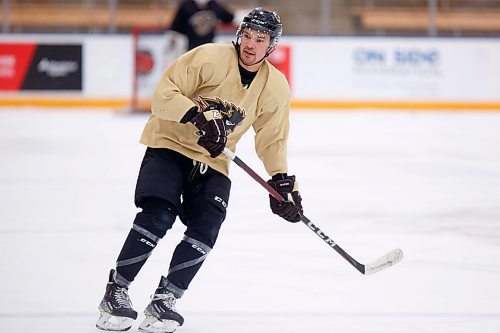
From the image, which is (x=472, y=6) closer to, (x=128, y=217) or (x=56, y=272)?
(x=128, y=217)

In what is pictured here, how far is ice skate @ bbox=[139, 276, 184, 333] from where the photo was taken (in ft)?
8.64

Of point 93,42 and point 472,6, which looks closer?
point 93,42

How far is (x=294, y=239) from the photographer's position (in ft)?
13.6

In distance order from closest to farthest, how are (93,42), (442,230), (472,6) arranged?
(442,230), (93,42), (472,6)

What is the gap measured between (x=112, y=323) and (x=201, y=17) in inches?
249

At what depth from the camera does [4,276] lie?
10.9 ft

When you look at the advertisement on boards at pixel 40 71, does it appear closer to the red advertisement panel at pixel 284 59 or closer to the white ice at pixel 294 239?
the red advertisement panel at pixel 284 59

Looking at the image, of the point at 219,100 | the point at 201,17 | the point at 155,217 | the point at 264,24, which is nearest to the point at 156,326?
the point at 155,217

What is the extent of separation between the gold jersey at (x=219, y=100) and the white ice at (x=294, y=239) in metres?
0.51

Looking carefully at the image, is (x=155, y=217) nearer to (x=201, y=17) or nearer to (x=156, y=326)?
(x=156, y=326)

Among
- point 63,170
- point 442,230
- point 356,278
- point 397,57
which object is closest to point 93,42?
point 397,57

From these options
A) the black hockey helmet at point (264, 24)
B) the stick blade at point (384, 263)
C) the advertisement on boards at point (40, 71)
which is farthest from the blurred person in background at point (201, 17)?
the black hockey helmet at point (264, 24)

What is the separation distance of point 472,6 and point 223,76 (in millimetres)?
8620

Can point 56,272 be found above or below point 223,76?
below
